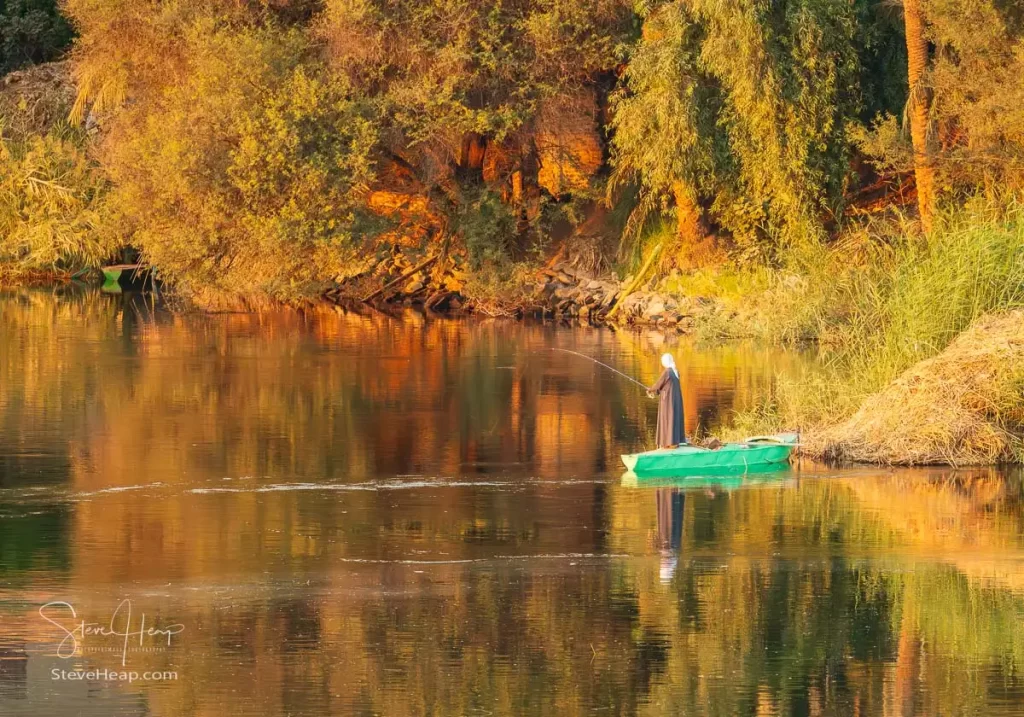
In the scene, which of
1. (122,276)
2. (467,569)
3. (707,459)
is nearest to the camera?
(467,569)

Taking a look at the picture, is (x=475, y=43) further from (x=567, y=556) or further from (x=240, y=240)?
(x=567, y=556)

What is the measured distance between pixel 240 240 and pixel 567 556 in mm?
28035

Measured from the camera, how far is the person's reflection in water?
14895mm

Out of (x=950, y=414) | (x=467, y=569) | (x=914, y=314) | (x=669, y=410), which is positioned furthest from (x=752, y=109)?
(x=467, y=569)

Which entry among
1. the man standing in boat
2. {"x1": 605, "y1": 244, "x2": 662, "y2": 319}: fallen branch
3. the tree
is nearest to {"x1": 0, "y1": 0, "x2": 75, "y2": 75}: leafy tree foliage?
{"x1": 605, "y1": 244, "x2": 662, "y2": 319}: fallen branch

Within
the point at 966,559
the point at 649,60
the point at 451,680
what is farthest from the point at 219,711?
the point at 649,60

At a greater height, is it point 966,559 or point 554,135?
point 554,135

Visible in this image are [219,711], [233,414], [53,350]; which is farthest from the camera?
[53,350]

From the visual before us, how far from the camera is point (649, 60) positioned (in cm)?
3972

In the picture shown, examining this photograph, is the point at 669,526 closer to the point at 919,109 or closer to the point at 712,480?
the point at 712,480

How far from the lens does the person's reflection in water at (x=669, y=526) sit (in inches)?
586

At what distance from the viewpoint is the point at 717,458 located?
19.6 meters

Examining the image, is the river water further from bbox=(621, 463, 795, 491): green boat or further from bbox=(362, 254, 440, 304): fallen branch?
bbox=(362, 254, 440, 304): fallen branch

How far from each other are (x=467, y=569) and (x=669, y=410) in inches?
204
